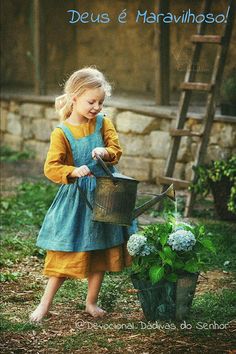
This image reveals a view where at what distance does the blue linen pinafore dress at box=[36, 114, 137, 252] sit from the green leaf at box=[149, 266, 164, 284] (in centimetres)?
30

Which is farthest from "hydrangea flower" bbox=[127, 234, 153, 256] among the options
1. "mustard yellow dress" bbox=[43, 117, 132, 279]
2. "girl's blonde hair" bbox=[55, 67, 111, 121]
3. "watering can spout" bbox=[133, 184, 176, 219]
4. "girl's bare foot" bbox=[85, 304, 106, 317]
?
"girl's blonde hair" bbox=[55, 67, 111, 121]

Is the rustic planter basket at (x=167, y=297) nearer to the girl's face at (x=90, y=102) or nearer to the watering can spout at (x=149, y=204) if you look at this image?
the watering can spout at (x=149, y=204)

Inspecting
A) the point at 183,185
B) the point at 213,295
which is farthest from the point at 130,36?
the point at 213,295

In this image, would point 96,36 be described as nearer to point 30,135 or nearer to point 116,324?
point 30,135

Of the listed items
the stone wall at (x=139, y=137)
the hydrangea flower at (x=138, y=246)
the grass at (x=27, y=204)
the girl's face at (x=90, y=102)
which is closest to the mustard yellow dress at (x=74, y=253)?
the girl's face at (x=90, y=102)

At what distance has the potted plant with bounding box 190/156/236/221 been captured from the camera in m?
6.85

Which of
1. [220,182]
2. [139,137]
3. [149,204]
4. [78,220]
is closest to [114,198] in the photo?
[149,204]

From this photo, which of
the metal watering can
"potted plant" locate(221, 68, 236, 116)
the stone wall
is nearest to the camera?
the metal watering can

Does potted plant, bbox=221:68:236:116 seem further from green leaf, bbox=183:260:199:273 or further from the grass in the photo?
green leaf, bbox=183:260:199:273

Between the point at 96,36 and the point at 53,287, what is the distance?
26.0 feet

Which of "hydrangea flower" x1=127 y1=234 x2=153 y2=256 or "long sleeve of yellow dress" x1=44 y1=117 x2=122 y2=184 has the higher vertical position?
"long sleeve of yellow dress" x1=44 y1=117 x2=122 y2=184

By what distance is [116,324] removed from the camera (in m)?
4.12

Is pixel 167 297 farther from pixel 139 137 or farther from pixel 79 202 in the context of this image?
pixel 139 137

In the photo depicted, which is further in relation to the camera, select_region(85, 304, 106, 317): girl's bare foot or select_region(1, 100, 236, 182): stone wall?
select_region(1, 100, 236, 182): stone wall
